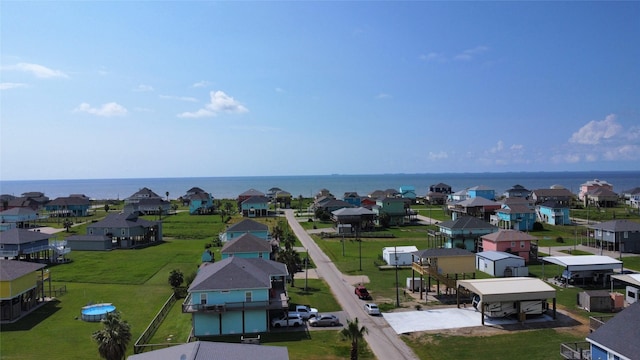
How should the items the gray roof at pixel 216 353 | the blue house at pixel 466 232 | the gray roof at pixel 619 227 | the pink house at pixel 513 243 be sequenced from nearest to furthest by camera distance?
the gray roof at pixel 216 353, the pink house at pixel 513 243, the gray roof at pixel 619 227, the blue house at pixel 466 232

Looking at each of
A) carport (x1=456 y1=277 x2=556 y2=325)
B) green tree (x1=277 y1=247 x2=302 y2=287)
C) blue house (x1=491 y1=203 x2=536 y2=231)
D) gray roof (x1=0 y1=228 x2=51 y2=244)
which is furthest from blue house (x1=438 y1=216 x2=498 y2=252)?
gray roof (x1=0 y1=228 x2=51 y2=244)

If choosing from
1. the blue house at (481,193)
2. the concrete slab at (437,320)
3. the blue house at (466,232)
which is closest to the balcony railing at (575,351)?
the concrete slab at (437,320)

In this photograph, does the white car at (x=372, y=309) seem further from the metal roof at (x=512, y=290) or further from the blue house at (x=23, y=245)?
the blue house at (x=23, y=245)

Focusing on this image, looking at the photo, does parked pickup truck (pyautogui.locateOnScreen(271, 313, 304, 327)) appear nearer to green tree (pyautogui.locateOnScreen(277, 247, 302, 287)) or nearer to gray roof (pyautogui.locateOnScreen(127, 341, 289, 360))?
green tree (pyautogui.locateOnScreen(277, 247, 302, 287))

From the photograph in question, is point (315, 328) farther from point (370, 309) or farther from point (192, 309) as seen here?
point (192, 309)

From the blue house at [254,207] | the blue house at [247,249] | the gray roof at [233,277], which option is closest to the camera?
the gray roof at [233,277]

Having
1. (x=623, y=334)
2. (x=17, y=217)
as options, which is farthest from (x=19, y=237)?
(x=623, y=334)

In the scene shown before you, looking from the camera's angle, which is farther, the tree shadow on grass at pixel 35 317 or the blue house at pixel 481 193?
the blue house at pixel 481 193

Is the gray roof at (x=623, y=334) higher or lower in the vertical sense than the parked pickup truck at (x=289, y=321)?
higher
